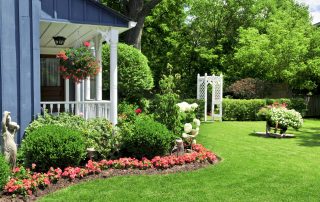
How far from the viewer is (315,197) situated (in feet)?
19.5

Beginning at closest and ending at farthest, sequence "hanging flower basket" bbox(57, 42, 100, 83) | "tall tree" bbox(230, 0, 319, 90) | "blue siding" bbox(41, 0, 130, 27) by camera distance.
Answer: "blue siding" bbox(41, 0, 130, 27)
"hanging flower basket" bbox(57, 42, 100, 83)
"tall tree" bbox(230, 0, 319, 90)

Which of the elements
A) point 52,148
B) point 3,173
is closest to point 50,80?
point 52,148

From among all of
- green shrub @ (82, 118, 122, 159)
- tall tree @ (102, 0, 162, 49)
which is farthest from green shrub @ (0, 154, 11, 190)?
tall tree @ (102, 0, 162, 49)

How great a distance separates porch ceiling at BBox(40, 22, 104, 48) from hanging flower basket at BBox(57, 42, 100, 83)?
73 cm

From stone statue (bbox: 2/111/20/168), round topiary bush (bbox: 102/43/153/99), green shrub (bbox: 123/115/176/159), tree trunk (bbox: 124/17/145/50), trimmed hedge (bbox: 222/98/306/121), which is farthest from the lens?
trimmed hedge (bbox: 222/98/306/121)

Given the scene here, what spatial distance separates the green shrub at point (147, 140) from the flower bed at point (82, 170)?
0.77 ft

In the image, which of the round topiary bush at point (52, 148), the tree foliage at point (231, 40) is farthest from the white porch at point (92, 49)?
the tree foliage at point (231, 40)

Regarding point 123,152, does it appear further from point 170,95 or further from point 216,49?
point 216,49

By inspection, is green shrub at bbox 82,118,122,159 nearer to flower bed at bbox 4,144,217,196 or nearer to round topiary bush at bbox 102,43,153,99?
flower bed at bbox 4,144,217,196

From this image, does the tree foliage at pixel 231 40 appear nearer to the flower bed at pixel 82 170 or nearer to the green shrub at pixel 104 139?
the flower bed at pixel 82 170

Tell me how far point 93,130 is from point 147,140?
133cm

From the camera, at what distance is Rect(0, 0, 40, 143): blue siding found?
294 inches

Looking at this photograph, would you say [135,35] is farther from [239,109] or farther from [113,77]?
[113,77]

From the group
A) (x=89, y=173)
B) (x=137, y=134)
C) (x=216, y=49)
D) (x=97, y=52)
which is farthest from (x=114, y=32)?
(x=216, y=49)
